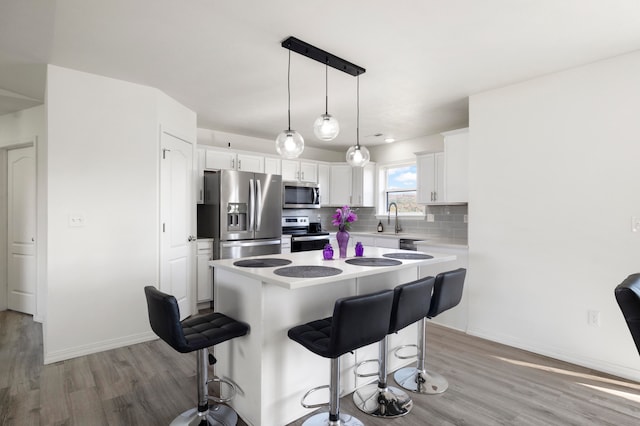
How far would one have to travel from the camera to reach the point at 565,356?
9.57 ft

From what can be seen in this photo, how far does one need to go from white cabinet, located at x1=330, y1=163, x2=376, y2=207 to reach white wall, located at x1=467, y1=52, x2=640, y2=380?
2.49 metres

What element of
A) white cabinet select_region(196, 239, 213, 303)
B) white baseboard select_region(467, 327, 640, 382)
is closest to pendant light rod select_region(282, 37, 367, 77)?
white cabinet select_region(196, 239, 213, 303)

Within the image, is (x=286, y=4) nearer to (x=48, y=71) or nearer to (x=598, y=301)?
(x=48, y=71)

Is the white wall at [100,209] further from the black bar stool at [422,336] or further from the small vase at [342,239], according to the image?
the black bar stool at [422,336]

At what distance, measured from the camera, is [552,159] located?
3.00 metres

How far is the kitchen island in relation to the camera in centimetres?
197

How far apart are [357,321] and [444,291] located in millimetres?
953

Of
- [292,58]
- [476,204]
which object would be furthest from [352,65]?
[476,204]

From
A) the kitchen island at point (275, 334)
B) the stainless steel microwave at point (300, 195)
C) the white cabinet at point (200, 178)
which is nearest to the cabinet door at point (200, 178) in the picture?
the white cabinet at point (200, 178)

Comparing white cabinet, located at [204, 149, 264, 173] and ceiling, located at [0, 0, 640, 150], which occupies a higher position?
ceiling, located at [0, 0, 640, 150]

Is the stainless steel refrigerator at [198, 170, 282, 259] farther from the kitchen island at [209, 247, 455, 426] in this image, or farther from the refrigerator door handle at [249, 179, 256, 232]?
the kitchen island at [209, 247, 455, 426]

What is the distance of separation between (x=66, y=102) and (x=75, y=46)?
1.99 ft

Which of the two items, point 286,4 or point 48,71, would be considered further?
point 48,71

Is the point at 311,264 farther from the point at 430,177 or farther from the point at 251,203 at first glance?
the point at 430,177
